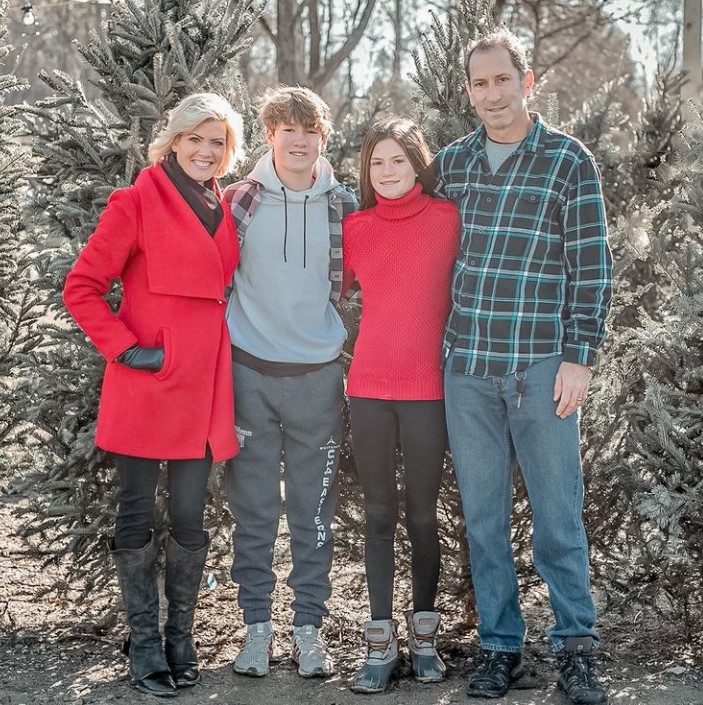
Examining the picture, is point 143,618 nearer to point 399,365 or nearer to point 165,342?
point 165,342

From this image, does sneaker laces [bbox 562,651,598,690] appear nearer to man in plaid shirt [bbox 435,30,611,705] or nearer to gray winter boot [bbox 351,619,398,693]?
man in plaid shirt [bbox 435,30,611,705]

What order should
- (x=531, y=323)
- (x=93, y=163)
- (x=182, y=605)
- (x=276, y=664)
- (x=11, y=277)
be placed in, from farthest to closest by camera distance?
1. (x=11, y=277)
2. (x=93, y=163)
3. (x=276, y=664)
4. (x=182, y=605)
5. (x=531, y=323)

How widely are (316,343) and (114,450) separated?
2.89 feet

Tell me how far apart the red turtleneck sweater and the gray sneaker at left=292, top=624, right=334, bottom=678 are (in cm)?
106

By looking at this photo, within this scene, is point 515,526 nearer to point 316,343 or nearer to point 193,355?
point 316,343

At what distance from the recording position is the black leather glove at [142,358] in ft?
11.9

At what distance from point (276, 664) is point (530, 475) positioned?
142 centimetres

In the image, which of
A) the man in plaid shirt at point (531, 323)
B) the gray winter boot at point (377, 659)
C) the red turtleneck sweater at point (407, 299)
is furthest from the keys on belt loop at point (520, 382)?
the gray winter boot at point (377, 659)

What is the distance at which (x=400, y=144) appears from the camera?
379 cm

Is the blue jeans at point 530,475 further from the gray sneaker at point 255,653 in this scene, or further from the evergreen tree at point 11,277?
the evergreen tree at point 11,277

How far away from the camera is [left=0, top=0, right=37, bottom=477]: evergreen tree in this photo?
5.18 metres

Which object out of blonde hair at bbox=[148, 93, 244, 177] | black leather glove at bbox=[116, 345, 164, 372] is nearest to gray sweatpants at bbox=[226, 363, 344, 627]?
black leather glove at bbox=[116, 345, 164, 372]

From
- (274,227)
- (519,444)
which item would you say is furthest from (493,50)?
(519,444)

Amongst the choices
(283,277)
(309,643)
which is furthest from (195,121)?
(309,643)
